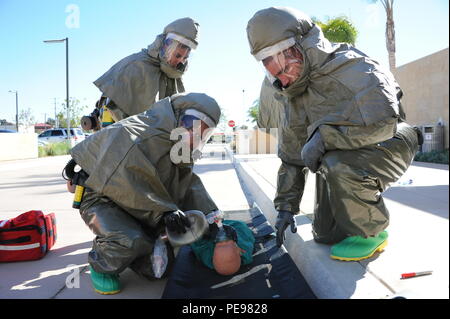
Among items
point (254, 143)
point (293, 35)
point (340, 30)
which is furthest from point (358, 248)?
point (254, 143)

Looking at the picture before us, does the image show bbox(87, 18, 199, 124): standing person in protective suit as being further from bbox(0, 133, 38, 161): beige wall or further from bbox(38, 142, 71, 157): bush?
bbox(38, 142, 71, 157): bush

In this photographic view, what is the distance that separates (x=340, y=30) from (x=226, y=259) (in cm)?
1062

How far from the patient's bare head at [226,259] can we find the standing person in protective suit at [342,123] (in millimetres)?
575

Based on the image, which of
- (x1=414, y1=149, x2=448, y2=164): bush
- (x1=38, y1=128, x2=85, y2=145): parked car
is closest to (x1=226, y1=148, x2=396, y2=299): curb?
(x1=414, y1=149, x2=448, y2=164): bush

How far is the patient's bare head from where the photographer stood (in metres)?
2.44

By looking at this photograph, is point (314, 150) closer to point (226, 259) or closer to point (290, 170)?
point (290, 170)

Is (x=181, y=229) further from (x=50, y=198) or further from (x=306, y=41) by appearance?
(x=50, y=198)

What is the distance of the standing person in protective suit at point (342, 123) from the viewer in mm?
2086

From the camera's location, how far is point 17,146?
61.7ft

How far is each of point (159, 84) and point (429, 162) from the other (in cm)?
893

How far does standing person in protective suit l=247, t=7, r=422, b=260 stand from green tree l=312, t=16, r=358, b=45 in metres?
9.68

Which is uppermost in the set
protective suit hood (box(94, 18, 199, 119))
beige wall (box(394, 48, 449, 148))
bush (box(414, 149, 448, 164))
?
beige wall (box(394, 48, 449, 148))

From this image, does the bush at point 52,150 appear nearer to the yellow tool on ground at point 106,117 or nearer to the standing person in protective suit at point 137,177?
the yellow tool on ground at point 106,117
